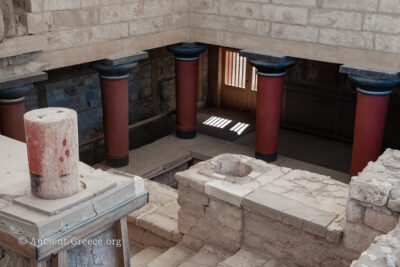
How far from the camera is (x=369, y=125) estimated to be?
24.2 ft

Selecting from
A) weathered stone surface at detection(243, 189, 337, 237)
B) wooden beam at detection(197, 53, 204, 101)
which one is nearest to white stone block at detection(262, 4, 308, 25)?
weathered stone surface at detection(243, 189, 337, 237)

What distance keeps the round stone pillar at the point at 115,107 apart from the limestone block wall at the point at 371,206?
192 inches

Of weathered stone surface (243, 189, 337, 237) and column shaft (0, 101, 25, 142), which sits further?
column shaft (0, 101, 25, 142)

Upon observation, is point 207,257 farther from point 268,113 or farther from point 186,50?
point 186,50

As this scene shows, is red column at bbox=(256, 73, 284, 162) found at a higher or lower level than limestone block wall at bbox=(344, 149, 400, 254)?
lower

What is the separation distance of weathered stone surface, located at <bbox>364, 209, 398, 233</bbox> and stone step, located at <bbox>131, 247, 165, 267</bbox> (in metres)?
2.31

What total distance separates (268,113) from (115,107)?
8.31 feet

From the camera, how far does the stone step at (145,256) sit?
5191mm

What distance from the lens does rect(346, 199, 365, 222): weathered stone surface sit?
3857 mm

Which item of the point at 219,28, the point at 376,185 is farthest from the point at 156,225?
the point at 219,28

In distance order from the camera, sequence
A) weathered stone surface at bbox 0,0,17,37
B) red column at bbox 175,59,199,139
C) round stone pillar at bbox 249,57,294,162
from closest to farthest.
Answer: weathered stone surface at bbox 0,0,17,37, round stone pillar at bbox 249,57,294,162, red column at bbox 175,59,199,139

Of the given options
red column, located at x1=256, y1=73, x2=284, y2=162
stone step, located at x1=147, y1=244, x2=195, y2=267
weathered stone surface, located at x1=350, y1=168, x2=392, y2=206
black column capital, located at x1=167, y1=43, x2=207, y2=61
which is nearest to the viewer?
weathered stone surface, located at x1=350, y1=168, x2=392, y2=206

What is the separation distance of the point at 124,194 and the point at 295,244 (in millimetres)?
1674

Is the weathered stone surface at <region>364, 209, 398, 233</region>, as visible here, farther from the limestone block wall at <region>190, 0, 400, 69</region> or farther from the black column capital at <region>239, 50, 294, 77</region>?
Result: the black column capital at <region>239, 50, 294, 77</region>
